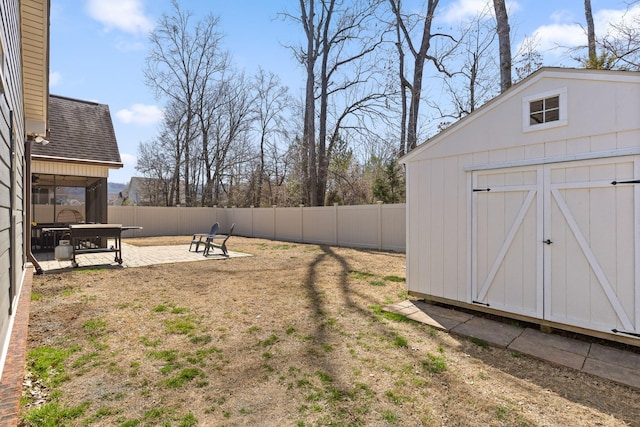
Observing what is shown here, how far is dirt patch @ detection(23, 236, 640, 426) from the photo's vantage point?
2.11 m

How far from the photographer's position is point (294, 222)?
1370 centimetres

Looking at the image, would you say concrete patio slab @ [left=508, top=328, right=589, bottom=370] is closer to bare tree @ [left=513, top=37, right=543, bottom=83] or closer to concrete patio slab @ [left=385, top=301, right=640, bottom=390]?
concrete patio slab @ [left=385, top=301, right=640, bottom=390]

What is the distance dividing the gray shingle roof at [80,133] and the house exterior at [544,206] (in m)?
9.72

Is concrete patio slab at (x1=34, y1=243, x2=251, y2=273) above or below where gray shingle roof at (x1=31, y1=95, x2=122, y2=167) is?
below

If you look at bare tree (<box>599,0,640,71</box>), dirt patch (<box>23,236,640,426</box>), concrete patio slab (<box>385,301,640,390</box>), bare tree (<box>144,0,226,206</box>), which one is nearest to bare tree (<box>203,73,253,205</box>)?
bare tree (<box>144,0,226,206</box>)

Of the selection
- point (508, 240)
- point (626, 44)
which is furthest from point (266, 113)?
point (508, 240)

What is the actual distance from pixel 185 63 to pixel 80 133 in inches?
491

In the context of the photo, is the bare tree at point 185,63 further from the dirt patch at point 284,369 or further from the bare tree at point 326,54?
the dirt patch at point 284,369

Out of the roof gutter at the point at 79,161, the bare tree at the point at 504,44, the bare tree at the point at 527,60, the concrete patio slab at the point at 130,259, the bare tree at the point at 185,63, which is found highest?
the bare tree at the point at 185,63

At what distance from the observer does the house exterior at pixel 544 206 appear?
3014mm

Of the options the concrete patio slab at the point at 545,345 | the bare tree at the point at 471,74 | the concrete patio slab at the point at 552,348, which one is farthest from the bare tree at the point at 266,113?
the concrete patio slab at the point at 552,348

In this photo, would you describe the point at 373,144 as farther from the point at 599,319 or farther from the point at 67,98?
the point at 599,319

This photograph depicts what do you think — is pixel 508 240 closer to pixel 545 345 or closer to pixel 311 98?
pixel 545 345

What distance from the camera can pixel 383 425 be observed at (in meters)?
2.00
